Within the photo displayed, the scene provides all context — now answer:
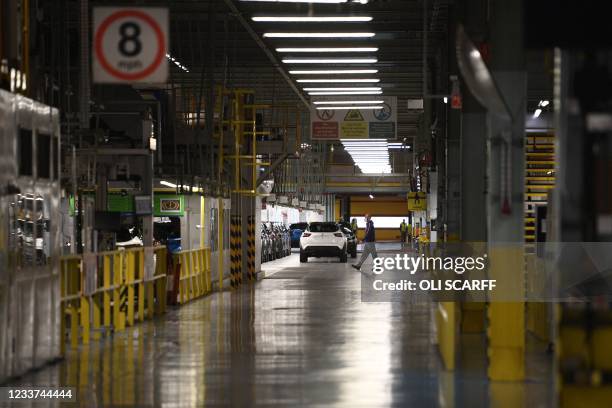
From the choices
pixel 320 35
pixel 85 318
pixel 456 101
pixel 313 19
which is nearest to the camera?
pixel 85 318

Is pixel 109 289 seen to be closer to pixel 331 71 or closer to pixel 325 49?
pixel 325 49

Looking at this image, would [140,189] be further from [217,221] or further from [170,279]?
[217,221]

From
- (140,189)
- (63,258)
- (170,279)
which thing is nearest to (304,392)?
(63,258)

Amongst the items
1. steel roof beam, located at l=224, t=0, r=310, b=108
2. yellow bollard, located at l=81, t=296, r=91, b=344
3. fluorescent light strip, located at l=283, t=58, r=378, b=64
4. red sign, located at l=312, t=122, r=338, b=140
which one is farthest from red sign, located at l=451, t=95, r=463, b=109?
red sign, located at l=312, t=122, r=338, b=140

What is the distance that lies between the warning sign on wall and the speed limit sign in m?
18.0

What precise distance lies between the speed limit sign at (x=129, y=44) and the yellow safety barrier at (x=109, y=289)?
2.89 meters

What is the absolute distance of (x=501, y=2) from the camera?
1255 centimetres

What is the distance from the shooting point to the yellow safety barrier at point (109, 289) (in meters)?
14.7

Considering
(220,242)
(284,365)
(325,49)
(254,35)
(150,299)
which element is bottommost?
(284,365)

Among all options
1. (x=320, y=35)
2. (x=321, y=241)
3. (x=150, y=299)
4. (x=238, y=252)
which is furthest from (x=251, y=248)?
(x=321, y=241)

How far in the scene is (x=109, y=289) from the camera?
16.5 metres

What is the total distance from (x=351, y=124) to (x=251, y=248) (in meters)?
4.39

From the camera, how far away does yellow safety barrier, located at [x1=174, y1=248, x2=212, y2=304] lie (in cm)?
2239

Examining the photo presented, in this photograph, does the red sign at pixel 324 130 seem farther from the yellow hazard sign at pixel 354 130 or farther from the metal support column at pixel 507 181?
the metal support column at pixel 507 181
